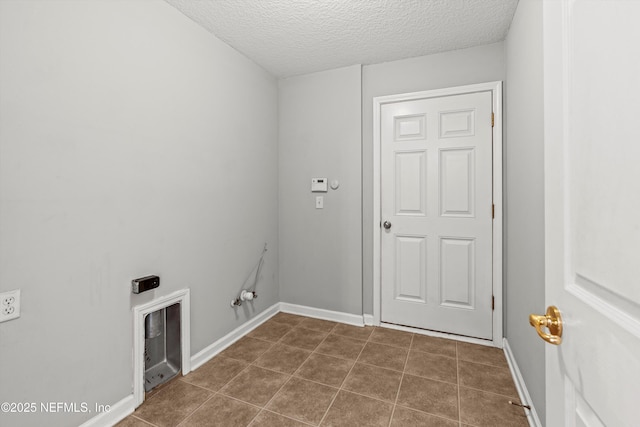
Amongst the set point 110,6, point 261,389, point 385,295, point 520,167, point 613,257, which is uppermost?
point 110,6

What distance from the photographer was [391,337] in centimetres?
250

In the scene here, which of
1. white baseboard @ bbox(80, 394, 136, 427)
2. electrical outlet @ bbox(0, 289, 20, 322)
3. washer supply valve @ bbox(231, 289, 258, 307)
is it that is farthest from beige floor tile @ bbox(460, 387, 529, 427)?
electrical outlet @ bbox(0, 289, 20, 322)

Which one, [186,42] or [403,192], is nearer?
[186,42]

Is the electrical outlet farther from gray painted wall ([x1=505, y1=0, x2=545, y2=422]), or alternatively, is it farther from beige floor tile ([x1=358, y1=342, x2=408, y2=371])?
gray painted wall ([x1=505, y1=0, x2=545, y2=422])

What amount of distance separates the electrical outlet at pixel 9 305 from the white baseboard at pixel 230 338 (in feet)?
3.59

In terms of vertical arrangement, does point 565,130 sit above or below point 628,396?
above

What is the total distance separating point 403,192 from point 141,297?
2.10 meters

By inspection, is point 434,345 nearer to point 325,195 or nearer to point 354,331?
point 354,331

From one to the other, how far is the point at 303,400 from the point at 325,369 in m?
0.34

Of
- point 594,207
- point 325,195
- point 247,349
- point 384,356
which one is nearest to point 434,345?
point 384,356

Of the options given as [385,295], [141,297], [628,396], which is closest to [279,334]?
[385,295]

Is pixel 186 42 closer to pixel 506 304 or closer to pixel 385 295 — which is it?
pixel 385 295

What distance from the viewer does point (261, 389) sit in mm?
1813

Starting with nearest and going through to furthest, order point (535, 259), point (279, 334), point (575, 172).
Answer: point (575, 172) → point (535, 259) → point (279, 334)
